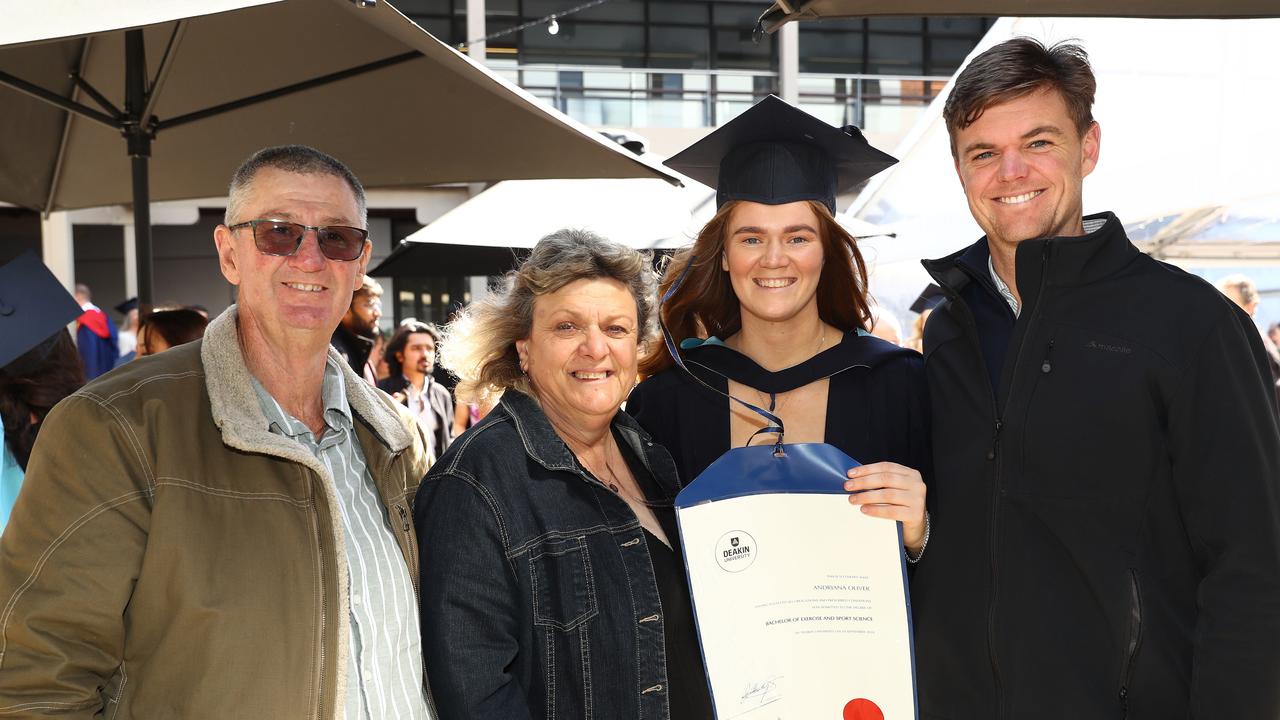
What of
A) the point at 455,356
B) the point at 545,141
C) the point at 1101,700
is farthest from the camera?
the point at 545,141

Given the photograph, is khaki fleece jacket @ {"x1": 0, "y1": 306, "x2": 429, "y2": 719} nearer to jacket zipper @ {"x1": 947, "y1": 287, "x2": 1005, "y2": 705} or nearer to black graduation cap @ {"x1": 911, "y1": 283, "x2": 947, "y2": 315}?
jacket zipper @ {"x1": 947, "y1": 287, "x2": 1005, "y2": 705}

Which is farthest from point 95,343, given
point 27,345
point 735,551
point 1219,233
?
point 1219,233

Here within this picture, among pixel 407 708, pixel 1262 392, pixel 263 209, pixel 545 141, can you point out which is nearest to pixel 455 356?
pixel 263 209

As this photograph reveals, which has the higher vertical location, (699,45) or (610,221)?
(699,45)

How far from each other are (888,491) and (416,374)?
522 cm

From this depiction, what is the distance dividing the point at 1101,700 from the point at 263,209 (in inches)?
78.1

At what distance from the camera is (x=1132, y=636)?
195cm

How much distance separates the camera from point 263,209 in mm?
2092

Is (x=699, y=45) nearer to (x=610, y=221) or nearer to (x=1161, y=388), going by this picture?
(x=610, y=221)

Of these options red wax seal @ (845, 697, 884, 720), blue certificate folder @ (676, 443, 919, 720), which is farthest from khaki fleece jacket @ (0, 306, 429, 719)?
red wax seal @ (845, 697, 884, 720)

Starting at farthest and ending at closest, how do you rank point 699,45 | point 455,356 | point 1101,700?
point 699,45
point 455,356
point 1101,700

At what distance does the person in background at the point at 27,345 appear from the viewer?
10.0 feet

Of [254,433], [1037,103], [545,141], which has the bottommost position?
[254,433]

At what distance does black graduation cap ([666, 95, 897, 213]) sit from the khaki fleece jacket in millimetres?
1417
